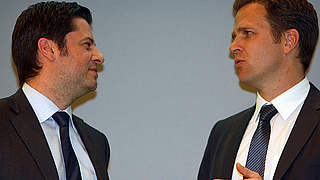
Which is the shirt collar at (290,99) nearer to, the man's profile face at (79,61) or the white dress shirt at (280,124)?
the white dress shirt at (280,124)

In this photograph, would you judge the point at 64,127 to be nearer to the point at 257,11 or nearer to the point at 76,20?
the point at 76,20

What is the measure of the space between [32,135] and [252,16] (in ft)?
4.01

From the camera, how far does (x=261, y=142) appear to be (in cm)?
207

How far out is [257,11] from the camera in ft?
7.41

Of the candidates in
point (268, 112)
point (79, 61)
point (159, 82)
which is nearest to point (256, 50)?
point (268, 112)

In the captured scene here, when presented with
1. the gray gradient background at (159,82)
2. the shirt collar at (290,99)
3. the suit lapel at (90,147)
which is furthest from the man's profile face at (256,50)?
the suit lapel at (90,147)

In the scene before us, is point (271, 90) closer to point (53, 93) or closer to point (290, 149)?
point (290, 149)

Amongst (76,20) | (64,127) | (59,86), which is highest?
(76,20)

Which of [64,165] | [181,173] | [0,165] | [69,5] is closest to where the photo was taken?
[0,165]

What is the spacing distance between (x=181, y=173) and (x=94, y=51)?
2.97 feet

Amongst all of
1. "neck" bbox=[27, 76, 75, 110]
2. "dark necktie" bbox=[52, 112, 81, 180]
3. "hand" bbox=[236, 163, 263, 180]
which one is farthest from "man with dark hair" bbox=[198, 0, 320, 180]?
"neck" bbox=[27, 76, 75, 110]

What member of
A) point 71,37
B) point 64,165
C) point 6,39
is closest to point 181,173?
point 64,165

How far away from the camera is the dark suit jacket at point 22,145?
1847mm

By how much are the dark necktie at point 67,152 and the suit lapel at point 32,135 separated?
0.43 ft
